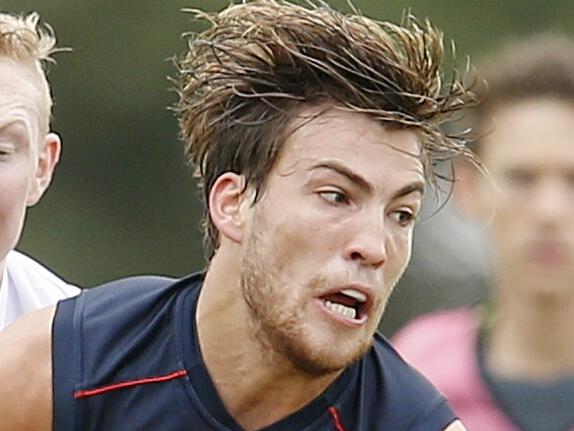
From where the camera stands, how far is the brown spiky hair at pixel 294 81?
15.7 feet

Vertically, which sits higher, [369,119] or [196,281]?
[369,119]

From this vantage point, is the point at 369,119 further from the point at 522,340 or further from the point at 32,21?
the point at 32,21

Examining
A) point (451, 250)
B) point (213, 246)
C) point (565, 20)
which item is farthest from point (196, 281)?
point (565, 20)

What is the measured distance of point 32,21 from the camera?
5.78 meters

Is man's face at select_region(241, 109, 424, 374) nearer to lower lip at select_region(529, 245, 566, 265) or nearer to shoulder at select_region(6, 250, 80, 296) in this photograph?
lower lip at select_region(529, 245, 566, 265)

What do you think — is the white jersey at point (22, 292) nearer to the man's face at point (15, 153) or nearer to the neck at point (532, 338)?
the man's face at point (15, 153)

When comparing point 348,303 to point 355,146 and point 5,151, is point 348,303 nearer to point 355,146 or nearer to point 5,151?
point 355,146

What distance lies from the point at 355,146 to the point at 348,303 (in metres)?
0.33

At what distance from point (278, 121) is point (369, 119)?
202 mm

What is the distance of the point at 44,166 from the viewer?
5.62m

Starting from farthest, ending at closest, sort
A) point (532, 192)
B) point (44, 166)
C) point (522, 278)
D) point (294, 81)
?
1. point (44, 166)
2. point (532, 192)
3. point (522, 278)
4. point (294, 81)

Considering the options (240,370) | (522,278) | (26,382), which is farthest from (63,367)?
(522,278)

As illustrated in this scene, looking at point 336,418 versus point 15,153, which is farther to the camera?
point 15,153

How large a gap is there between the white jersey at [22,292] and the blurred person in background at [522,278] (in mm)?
939
